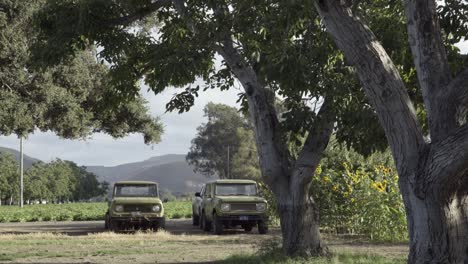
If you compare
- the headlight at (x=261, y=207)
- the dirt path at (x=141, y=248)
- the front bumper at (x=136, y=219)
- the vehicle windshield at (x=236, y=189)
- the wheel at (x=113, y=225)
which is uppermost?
the vehicle windshield at (x=236, y=189)

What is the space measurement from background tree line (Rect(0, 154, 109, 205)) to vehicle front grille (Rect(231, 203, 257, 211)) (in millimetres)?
72534

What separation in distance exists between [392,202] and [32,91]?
39.8 feet

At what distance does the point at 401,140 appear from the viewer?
24.5 ft

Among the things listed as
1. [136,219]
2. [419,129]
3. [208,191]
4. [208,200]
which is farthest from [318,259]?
[208,191]

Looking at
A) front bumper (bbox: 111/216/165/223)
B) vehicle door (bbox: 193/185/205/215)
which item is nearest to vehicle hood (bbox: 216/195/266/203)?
front bumper (bbox: 111/216/165/223)

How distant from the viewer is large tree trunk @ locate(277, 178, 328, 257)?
36.6 ft

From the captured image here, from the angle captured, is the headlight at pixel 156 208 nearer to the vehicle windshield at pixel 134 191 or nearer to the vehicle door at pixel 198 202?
the vehicle windshield at pixel 134 191

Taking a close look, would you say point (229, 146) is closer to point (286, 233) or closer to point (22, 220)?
point (22, 220)

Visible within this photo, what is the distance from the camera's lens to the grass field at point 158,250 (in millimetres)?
11625

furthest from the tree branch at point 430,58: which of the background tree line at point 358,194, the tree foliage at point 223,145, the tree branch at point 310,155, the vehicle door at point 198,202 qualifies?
the tree foliage at point 223,145

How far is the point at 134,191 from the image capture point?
71.0 ft

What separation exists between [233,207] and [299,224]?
8.63 m

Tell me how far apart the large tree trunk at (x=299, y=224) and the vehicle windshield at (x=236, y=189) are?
952 cm

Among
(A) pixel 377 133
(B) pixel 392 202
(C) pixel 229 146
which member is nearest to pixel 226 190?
(B) pixel 392 202
